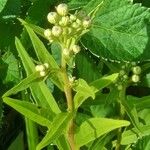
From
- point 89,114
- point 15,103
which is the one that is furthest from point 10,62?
point 15,103

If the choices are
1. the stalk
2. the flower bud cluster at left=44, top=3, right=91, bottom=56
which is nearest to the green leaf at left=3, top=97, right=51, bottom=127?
the stalk

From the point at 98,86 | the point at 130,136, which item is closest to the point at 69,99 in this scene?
the point at 98,86

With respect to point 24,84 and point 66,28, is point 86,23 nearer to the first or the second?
point 66,28

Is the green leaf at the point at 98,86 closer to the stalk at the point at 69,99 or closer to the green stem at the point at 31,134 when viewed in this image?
the stalk at the point at 69,99

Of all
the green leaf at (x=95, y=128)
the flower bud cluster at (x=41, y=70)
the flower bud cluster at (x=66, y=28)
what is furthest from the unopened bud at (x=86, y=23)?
the green leaf at (x=95, y=128)

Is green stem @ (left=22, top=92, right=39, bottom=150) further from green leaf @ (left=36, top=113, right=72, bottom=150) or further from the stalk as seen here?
green leaf @ (left=36, top=113, right=72, bottom=150)

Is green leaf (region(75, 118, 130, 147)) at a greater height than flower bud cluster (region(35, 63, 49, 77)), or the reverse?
flower bud cluster (region(35, 63, 49, 77))

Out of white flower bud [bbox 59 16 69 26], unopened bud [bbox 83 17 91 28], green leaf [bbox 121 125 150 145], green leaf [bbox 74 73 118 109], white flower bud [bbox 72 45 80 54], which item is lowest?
green leaf [bbox 121 125 150 145]
